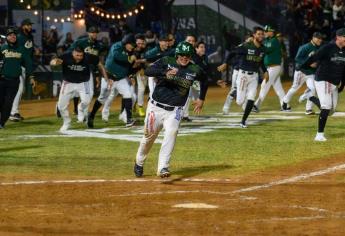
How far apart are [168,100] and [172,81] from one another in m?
0.31

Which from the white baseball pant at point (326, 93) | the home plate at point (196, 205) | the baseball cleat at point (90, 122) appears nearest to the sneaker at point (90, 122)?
the baseball cleat at point (90, 122)

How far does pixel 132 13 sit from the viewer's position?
34.5 metres

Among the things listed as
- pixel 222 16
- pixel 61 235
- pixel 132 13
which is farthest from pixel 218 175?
pixel 222 16

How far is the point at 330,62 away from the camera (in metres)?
18.4

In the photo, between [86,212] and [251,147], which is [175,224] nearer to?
[86,212]

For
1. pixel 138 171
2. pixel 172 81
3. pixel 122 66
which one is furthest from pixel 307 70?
pixel 138 171

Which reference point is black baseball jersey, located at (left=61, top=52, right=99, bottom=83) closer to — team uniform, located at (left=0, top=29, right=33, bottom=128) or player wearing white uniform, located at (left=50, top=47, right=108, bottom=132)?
player wearing white uniform, located at (left=50, top=47, right=108, bottom=132)

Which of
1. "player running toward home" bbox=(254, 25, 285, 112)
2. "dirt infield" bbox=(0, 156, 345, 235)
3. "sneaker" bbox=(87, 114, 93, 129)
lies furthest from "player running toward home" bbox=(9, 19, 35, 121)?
"dirt infield" bbox=(0, 156, 345, 235)

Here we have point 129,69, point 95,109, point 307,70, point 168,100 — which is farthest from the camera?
point 307,70

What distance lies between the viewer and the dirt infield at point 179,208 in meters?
10.3

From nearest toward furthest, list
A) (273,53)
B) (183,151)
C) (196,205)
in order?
1. (196,205)
2. (183,151)
3. (273,53)

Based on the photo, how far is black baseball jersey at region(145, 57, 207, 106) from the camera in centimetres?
1418

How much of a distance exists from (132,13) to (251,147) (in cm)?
1742

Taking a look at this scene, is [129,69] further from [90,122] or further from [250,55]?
[250,55]
